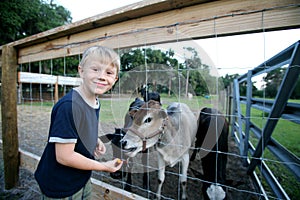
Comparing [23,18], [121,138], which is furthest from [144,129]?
[23,18]

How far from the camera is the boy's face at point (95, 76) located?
1.02 m

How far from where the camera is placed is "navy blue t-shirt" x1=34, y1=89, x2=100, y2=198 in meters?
0.93

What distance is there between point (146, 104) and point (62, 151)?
106cm

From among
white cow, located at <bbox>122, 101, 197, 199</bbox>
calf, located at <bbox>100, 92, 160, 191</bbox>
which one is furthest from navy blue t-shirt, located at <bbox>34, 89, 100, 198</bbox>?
calf, located at <bbox>100, 92, 160, 191</bbox>

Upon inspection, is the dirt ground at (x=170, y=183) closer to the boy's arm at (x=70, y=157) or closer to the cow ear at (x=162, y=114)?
the cow ear at (x=162, y=114)

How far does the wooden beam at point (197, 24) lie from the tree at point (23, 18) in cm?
1795

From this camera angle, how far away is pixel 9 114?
2.42 meters

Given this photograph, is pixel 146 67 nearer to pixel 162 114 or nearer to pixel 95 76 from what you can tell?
pixel 95 76

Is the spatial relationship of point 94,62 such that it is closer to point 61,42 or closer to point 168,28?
point 168,28

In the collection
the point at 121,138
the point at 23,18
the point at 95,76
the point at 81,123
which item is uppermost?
the point at 23,18

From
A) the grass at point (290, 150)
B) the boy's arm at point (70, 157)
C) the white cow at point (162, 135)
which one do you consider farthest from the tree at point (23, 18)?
the grass at point (290, 150)

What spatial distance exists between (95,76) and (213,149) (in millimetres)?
1948

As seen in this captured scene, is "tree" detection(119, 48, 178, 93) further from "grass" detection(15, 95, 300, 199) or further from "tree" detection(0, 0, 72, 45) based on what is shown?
"tree" detection(0, 0, 72, 45)

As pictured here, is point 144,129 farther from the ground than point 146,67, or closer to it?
closer to it
